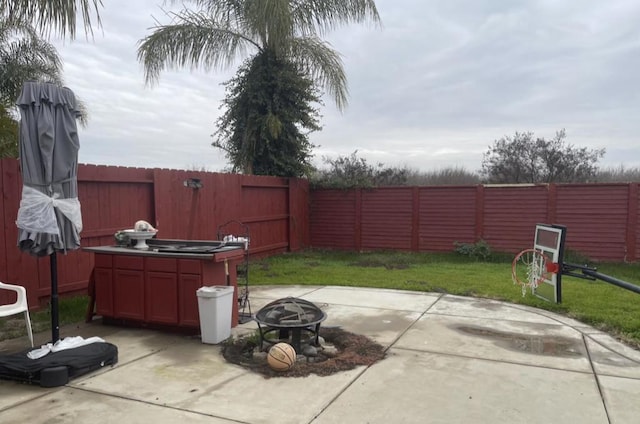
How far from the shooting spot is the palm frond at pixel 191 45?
1152 centimetres

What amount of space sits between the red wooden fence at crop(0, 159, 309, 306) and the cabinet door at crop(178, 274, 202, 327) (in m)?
2.33

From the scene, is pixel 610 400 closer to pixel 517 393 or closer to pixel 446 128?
pixel 517 393

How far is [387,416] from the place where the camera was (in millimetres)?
3354

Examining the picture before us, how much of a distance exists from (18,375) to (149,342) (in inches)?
54.0

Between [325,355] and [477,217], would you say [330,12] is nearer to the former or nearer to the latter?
[477,217]

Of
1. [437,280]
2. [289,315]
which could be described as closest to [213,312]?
[289,315]

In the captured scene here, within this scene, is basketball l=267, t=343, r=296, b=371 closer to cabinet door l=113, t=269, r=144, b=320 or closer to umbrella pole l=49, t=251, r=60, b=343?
umbrella pole l=49, t=251, r=60, b=343

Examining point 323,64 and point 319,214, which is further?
point 319,214

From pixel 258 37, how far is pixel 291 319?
950 centimetres

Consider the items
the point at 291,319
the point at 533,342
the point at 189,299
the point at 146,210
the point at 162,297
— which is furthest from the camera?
the point at 146,210

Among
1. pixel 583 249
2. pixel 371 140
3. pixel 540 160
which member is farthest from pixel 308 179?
pixel 540 160

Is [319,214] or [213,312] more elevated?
[319,214]

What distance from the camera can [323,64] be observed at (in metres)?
12.5

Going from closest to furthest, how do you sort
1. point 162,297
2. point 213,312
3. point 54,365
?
point 54,365, point 213,312, point 162,297
